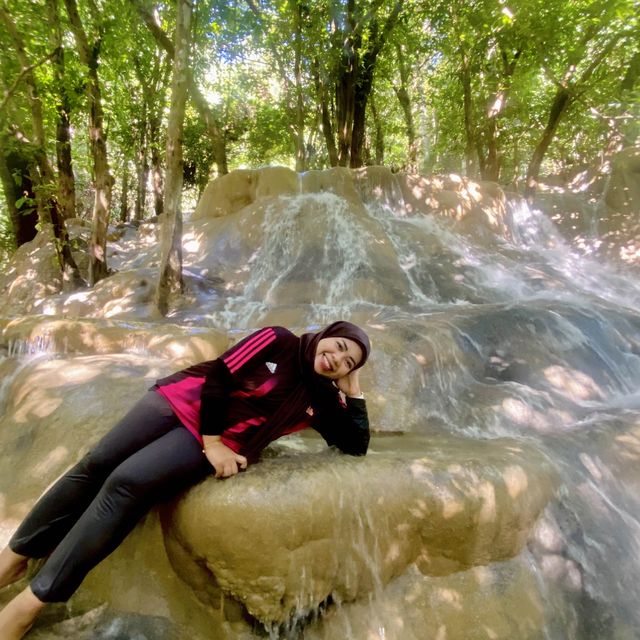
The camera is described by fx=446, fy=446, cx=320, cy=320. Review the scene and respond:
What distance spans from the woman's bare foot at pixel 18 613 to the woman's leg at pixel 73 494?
25 centimetres

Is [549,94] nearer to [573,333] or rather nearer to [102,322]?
[573,333]

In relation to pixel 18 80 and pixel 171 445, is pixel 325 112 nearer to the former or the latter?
pixel 18 80

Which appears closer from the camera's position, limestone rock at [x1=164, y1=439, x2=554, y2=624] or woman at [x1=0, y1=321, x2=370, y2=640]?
woman at [x1=0, y1=321, x2=370, y2=640]

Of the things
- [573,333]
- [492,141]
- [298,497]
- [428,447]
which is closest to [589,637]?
[428,447]

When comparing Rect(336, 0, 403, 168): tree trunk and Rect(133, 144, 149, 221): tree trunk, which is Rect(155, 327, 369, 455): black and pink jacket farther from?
Rect(133, 144, 149, 221): tree trunk

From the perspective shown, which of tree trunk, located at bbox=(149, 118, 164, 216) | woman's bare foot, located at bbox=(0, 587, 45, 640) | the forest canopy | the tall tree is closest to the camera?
woman's bare foot, located at bbox=(0, 587, 45, 640)

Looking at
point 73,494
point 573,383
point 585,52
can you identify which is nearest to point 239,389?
point 73,494

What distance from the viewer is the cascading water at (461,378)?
250 centimetres

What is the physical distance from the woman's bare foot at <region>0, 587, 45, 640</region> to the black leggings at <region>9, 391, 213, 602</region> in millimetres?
43

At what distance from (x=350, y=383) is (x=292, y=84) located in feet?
47.8

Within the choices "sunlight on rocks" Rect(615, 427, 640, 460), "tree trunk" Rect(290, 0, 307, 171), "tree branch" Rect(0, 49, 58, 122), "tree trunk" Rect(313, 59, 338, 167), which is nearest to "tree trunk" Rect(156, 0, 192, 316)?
"tree branch" Rect(0, 49, 58, 122)

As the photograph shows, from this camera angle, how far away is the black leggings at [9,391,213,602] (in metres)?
1.89

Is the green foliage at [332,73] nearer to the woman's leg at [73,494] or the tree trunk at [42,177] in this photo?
the tree trunk at [42,177]

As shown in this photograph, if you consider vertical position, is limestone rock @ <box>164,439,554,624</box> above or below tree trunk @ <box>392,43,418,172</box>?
below
